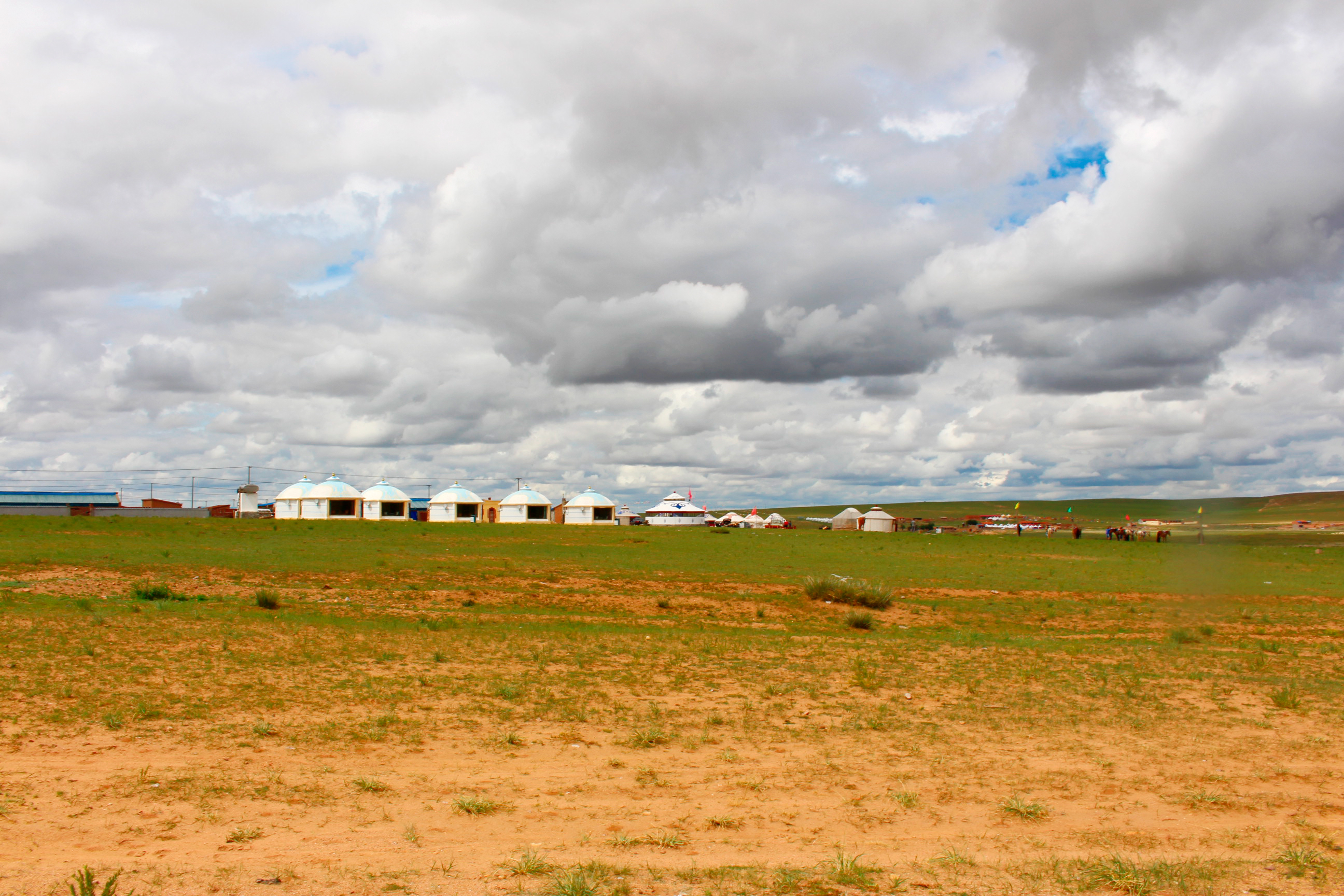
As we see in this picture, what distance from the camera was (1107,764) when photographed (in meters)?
11.0

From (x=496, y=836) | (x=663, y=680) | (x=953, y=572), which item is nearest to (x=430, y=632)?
(x=663, y=680)

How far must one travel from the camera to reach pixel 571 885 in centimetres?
673

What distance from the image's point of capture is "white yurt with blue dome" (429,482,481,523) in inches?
3996

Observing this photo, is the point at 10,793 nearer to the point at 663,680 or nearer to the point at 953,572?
the point at 663,680

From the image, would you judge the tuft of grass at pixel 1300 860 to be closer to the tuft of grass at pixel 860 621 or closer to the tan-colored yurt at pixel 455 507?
the tuft of grass at pixel 860 621

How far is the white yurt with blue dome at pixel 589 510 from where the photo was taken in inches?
4043

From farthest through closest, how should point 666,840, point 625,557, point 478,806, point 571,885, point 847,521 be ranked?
point 847,521 < point 625,557 < point 478,806 < point 666,840 < point 571,885

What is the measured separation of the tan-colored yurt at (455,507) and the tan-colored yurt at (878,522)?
4781 centimetres

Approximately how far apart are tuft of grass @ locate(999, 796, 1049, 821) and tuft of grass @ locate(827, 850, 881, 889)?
8.03 ft

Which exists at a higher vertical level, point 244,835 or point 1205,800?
point 244,835

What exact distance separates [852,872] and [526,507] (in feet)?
316

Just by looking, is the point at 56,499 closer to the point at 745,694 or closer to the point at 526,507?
the point at 526,507

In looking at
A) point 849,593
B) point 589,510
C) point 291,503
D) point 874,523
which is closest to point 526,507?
point 589,510

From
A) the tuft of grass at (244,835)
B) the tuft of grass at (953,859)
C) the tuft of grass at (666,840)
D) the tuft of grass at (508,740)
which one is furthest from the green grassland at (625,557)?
the tuft of grass at (244,835)
